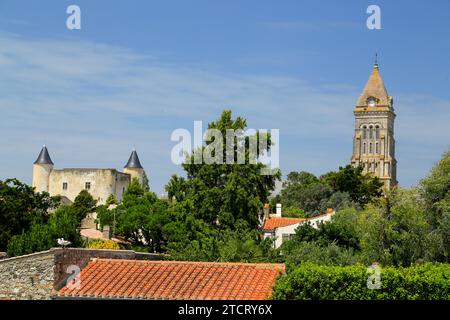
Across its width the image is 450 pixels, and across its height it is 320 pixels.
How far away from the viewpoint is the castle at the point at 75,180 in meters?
103

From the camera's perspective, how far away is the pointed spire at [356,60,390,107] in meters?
152

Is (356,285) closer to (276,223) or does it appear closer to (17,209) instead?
(17,209)

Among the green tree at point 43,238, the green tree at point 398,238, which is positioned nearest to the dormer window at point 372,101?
the green tree at point 43,238

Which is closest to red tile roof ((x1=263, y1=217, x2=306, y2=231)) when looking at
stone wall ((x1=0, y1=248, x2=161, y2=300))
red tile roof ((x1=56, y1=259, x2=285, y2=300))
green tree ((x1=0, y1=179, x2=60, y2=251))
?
green tree ((x1=0, y1=179, x2=60, y2=251))

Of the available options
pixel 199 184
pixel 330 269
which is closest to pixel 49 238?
pixel 199 184

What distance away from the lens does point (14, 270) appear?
73.6 ft

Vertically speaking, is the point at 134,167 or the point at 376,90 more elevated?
the point at 376,90

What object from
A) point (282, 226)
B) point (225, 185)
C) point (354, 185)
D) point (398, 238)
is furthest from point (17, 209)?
point (354, 185)

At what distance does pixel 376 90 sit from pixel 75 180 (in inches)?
2579

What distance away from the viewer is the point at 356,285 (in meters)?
21.6

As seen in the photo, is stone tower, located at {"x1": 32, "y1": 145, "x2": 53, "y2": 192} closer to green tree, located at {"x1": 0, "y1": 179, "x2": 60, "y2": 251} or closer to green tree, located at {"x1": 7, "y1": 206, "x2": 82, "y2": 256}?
green tree, located at {"x1": 0, "y1": 179, "x2": 60, "y2": 251}

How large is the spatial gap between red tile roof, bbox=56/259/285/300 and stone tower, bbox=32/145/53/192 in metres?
84.2
